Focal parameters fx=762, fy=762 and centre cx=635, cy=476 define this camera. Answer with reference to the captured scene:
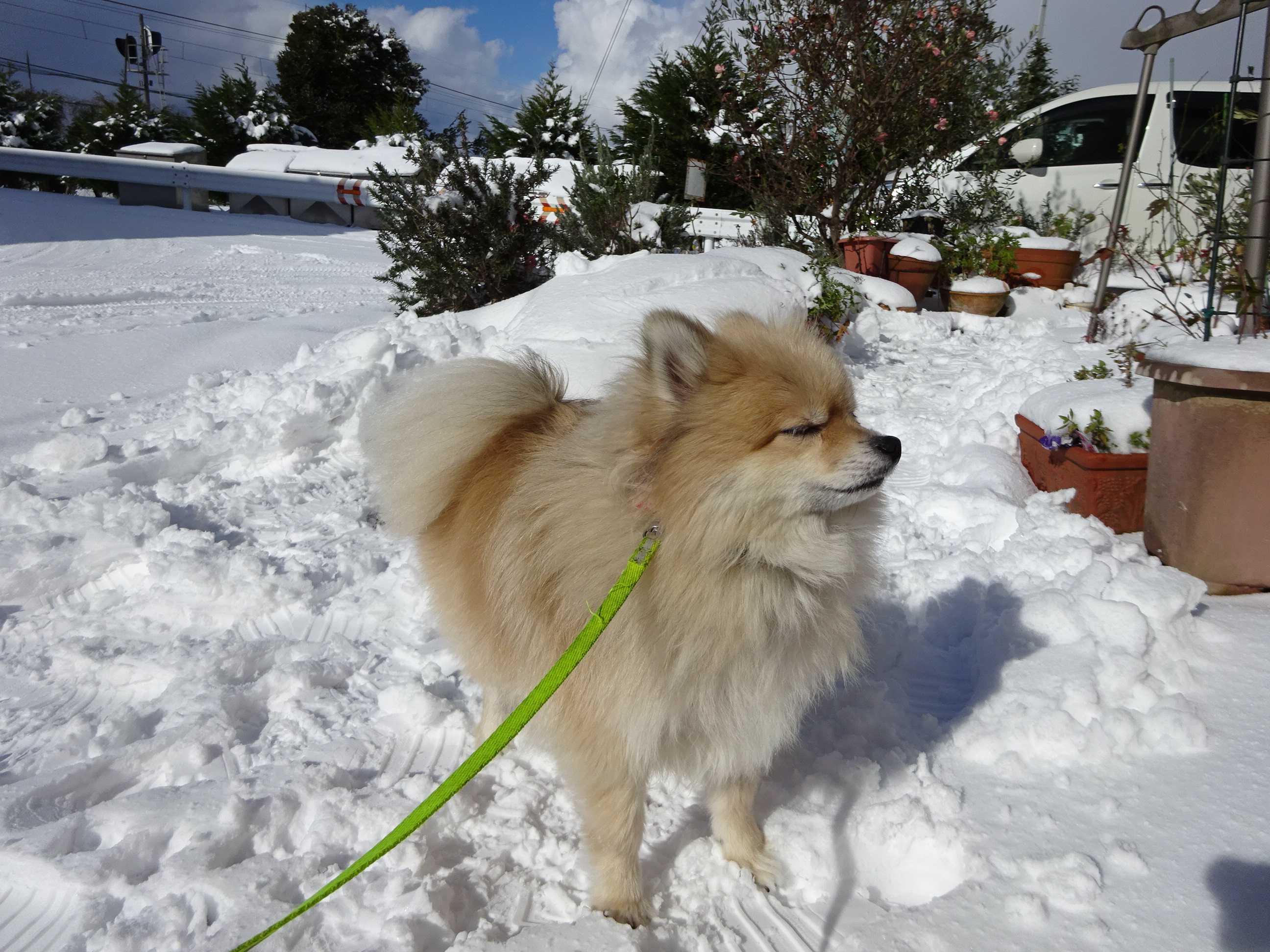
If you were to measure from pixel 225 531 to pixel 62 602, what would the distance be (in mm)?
757

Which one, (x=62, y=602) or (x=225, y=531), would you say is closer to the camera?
(x=62, y=602)

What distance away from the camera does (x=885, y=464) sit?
1783 millimetres

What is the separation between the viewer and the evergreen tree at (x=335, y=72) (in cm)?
2555

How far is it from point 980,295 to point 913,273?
74cm

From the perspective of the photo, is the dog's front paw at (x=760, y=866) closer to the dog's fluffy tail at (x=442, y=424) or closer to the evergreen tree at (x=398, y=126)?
the dog's fluffy tail at (x=442, y=424)

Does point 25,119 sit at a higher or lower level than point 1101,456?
higher

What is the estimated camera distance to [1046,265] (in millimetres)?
8375

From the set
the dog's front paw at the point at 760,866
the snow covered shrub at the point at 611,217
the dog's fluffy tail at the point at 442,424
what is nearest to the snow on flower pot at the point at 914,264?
the snow covered shrub at the point at 611,217

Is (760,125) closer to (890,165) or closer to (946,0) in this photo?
(890,165)

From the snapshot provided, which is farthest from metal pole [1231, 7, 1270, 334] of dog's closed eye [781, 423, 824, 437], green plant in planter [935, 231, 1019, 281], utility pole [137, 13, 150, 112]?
utility pole [137, 13, 150, 112]

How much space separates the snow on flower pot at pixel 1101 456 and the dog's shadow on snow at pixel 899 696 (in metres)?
0.84

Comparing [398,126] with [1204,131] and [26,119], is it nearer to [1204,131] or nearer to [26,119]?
[26,119]

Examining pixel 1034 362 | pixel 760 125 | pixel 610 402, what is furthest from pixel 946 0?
pixel 610 402

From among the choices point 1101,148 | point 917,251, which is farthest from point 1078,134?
point 917,251
